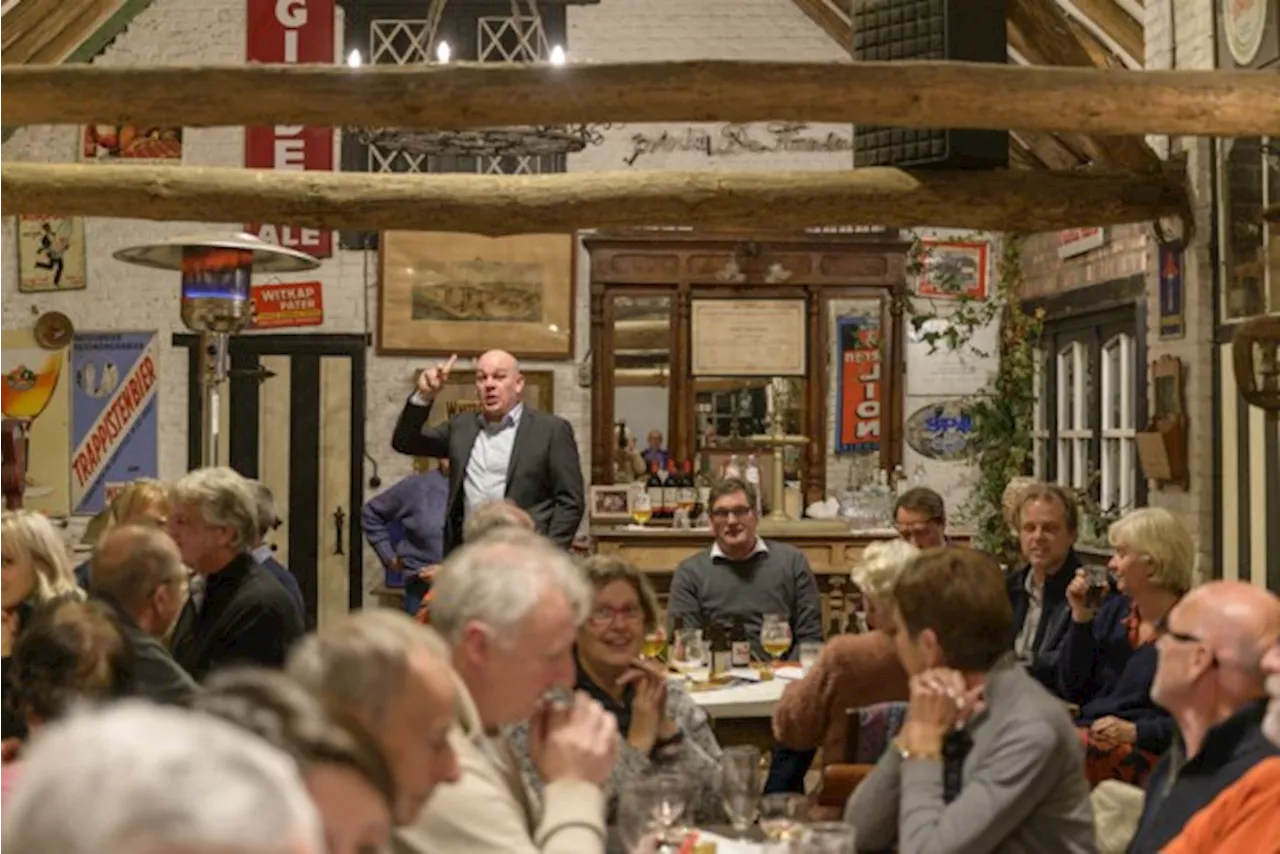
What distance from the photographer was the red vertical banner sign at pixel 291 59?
477 inches

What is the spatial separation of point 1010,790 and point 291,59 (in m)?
10.3

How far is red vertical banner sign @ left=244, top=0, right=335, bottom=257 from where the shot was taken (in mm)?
12125

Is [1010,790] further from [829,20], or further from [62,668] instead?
[829,20]

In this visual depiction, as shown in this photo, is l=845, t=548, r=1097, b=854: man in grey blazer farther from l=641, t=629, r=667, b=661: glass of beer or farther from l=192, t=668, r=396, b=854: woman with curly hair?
l=641, t=629, r=667, b=661: glass of beer

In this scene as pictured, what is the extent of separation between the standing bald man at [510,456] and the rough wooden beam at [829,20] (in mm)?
5935

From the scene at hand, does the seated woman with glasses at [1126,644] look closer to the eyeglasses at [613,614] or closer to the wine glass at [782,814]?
the eyeglasses at [613,614]

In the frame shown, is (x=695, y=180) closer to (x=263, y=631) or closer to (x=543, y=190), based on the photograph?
(x=543, y=190)

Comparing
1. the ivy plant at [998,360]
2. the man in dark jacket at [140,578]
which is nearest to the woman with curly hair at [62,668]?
the man in dark jacket at [140,578]

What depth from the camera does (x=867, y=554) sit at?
17.2 ft

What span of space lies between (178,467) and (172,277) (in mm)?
1348

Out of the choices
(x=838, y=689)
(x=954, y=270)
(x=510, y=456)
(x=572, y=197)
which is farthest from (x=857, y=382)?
(x=838, y=689)

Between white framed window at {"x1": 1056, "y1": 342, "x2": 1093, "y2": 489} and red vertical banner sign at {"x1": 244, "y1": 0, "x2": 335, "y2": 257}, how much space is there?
16.5 feet

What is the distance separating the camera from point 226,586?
16.2ft

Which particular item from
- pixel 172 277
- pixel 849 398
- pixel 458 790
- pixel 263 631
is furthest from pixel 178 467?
pixel 458 790
